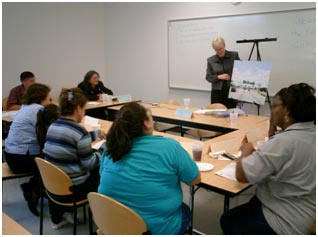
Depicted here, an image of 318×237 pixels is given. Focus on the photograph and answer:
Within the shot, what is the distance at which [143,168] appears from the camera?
1529 millimetres

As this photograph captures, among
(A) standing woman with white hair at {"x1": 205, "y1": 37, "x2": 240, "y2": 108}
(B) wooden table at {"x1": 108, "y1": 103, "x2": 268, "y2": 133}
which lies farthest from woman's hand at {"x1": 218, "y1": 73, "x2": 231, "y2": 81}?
(B) wooden table at {"x1": 108, "y1": 103, "x2": 268, "y2": 133}

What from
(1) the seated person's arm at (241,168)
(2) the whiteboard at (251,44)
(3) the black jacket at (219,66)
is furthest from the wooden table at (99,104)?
(1) the seated person's arm at (241,168)

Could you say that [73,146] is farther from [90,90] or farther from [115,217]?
[90,90]

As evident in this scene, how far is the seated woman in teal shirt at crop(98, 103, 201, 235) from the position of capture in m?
1.54

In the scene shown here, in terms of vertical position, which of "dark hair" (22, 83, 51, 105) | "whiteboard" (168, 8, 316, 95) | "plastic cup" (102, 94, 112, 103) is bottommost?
"plastic cup" (102, 94, 112, 103)

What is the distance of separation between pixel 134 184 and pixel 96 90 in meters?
3.77

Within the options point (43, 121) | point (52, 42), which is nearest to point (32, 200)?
point (43, 121)

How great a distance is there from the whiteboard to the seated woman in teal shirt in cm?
316

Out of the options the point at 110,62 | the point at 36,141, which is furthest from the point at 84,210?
the point at 110,62

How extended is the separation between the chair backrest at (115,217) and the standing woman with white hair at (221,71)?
334cm

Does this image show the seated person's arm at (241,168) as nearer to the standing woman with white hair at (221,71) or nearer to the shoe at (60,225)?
the shoe at (60,225)

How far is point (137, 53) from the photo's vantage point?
20.9ft

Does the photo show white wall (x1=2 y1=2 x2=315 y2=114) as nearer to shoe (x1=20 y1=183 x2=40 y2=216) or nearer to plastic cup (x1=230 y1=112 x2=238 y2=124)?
plastic cup (x1=230 y1=112 x2=238 y2=124)

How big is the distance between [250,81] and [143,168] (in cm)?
319
